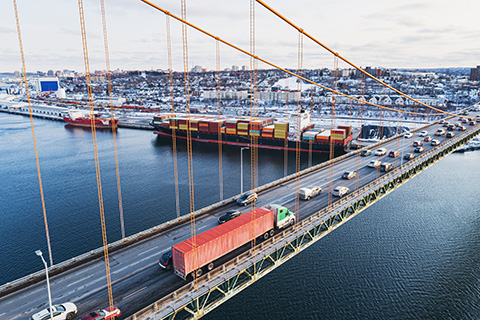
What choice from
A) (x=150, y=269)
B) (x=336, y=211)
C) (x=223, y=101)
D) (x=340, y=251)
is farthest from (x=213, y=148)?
(x=223, y=101)

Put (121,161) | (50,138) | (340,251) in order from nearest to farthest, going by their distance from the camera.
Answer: (340,251) → (121,161) → (50,138)

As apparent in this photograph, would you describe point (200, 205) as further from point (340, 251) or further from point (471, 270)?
point (471, 270)

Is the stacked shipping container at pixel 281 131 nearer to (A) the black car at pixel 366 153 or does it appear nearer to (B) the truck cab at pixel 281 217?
(A) the black car at pixel 366 153

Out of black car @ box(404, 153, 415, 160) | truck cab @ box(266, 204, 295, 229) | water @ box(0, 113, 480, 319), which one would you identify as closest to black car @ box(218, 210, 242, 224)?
truck cab @ box(266, 204, 295, 229)

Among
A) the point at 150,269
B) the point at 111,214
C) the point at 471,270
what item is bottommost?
A: the point at 471,270

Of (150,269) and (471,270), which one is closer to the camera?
(150,269)

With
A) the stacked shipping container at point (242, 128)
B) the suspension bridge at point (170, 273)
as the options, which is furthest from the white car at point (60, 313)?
the stacked shipping container at point (242, 128)
